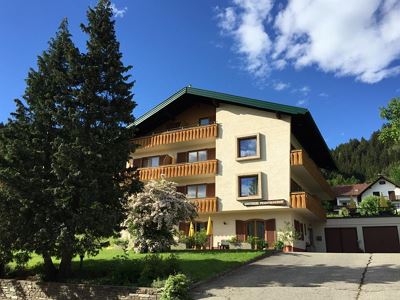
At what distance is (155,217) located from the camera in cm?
2448

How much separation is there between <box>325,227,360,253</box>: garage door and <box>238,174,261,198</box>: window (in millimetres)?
10898

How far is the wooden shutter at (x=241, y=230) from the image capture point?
2964 cm

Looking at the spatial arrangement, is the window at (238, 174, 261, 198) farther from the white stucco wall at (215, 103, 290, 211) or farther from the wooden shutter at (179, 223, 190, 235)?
the wooden shutter at (179, 223, 190, 235)

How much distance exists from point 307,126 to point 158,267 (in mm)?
19200

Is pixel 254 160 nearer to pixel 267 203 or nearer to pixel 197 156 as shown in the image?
pixel 267 203

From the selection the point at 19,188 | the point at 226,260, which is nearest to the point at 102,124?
the point at 19,188

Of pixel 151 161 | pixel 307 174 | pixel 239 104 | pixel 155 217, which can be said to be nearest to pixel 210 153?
pixel 239 104

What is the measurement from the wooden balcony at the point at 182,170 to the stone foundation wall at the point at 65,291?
1475cm

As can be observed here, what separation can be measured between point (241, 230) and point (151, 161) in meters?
10.3

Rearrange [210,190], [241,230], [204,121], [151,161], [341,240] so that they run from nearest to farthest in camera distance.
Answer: [241,230], [210,190], [204,121], [341,240], [151,161]

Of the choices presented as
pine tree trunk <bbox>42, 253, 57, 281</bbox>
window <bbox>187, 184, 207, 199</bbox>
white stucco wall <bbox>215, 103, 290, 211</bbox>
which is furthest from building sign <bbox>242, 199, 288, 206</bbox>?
pine tree trunk <bbox>42, 253, 57, 281</bbox>

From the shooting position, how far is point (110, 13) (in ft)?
A: 65.7

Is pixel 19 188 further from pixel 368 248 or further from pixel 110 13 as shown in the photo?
pixel 368 248

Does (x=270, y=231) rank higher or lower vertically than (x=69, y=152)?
lower
